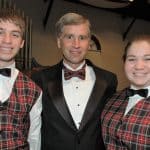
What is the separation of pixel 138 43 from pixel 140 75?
19 cm

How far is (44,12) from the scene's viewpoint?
21.6 ft

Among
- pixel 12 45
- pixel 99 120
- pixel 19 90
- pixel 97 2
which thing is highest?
pixel 97 2

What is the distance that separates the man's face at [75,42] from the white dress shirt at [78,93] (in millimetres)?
112

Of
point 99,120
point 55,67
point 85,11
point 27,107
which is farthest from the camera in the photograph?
point 85,11

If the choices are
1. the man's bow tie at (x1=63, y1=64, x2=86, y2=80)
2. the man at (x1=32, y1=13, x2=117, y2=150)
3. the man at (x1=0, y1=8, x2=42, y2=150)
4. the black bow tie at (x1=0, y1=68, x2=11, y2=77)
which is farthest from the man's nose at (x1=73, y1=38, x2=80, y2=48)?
the black bow tie at (x1=0, y1=68, x2=11, y2=77)

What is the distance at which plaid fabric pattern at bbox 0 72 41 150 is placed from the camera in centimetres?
194

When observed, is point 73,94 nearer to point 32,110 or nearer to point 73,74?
point 73,74

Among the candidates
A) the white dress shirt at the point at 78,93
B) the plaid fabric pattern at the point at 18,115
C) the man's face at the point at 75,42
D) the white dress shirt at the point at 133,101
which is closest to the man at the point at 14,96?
the plaid fabric pattern at the point at 18,115

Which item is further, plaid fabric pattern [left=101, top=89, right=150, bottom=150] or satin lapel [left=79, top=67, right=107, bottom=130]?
satin lapel [left=79, top=67, right=107, bottom=130]

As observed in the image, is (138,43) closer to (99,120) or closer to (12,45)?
(99,120)

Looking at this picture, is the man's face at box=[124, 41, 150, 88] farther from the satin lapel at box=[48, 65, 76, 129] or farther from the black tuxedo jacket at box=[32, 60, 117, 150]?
the satin lapel at box=[48, 65, 76, 129]

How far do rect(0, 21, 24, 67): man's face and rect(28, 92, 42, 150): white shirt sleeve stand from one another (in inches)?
13.0

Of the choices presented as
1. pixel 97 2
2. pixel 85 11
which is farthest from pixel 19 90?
pixel 85 11

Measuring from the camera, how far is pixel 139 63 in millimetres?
1977
